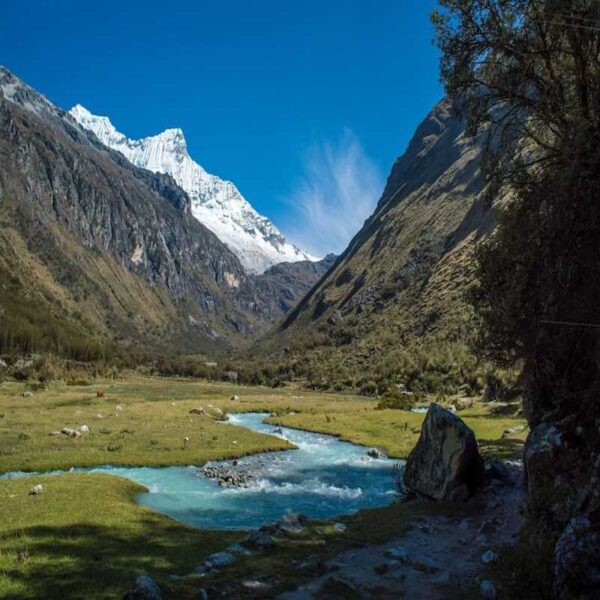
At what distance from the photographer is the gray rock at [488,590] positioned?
13.5 m

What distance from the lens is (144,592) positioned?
12.5 meters

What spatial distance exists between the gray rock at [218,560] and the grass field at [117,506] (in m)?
0.50

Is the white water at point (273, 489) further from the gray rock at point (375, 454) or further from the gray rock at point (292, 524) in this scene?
the gray rock at point (292, 524)

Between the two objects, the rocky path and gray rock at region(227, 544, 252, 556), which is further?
gray rock at region(227, 544, 252, 556)

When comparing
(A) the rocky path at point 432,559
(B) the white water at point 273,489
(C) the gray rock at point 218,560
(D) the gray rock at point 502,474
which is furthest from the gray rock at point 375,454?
(C) the gray rock at point 218,560

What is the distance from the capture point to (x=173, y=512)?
94.0 feet

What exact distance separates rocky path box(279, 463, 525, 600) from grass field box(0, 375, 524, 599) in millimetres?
1106

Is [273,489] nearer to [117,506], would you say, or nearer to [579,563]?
[117,506]

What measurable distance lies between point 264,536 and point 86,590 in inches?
257

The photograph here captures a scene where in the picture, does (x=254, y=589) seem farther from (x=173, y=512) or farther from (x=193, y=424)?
(x=193, y=424)

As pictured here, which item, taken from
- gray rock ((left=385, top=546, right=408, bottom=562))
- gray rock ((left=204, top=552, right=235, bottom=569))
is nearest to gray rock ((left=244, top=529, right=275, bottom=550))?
gray rock ((left=204, top=552, right=235, bottom=569))

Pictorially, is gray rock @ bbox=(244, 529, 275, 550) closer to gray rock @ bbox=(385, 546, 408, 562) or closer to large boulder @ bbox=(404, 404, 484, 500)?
gray rock @ bbox=(385, 546, 408, 562)

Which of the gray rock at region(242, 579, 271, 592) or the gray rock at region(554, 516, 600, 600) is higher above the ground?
the gray rock at region(554, 516, 600, 600)

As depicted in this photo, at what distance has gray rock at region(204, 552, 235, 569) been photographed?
54.5 feet
